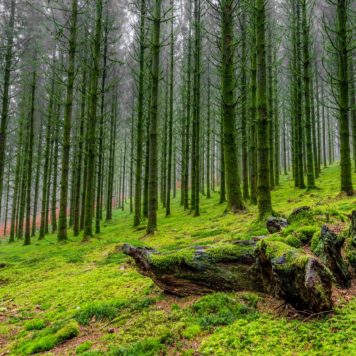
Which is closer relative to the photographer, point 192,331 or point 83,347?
point 192,331

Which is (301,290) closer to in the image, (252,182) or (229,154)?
(229,154)

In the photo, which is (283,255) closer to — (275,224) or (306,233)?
(306,233)

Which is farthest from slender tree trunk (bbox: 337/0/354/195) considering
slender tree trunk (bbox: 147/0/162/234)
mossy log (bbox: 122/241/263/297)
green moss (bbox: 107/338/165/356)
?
green moss (bbox: 107/338/165/356)

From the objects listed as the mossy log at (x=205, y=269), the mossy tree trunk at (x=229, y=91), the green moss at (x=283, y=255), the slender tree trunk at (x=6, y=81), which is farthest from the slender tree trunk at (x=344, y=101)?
the slender tree trunk at (x=6, y=81)

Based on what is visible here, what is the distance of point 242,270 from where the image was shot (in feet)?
12.2

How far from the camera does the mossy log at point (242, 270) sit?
2.76 meters

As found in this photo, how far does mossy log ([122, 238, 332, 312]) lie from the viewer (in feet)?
9.04

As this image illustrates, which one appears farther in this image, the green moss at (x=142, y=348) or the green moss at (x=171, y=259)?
the green moss at (x=171, y=259)

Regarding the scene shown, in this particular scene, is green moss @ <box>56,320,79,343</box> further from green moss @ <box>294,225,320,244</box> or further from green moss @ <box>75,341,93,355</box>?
green moss @ <box>294,225,320,244</box>

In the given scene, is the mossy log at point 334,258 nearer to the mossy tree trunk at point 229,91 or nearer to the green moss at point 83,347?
the green moss at point 83,347

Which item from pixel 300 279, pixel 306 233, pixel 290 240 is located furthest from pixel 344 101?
pixel 300 279

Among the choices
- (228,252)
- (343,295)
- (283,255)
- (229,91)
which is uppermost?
(229,91)

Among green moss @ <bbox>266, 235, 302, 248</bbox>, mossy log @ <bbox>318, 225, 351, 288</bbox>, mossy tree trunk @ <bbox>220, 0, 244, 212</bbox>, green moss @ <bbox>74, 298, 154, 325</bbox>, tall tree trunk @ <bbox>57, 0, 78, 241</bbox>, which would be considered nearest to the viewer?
mossy log @ <bbox>318, 225, 351, 288</bbox>

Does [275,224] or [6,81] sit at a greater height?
[6,81]
